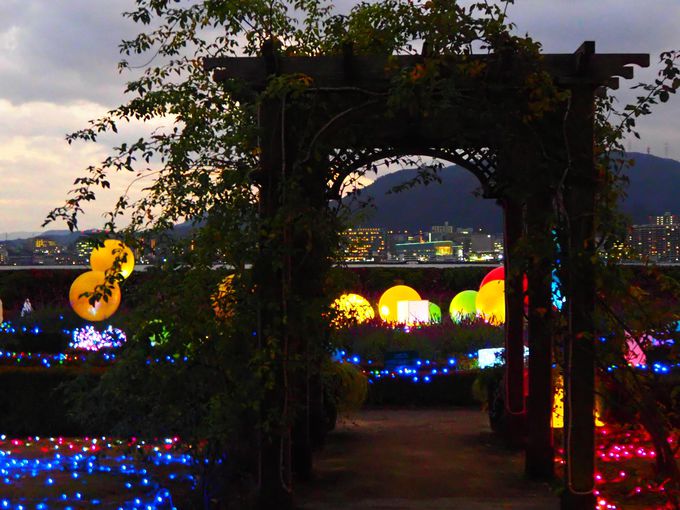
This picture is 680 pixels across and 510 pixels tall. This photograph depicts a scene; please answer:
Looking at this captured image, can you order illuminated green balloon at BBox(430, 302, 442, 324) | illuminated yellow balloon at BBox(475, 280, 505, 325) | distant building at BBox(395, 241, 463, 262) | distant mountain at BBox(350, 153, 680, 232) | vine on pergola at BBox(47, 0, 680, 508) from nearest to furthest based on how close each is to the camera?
vine on pergola at BBox(47, 0, 680, 508) → illuminated yellow balloon at BBox(475, 280, 505, 325) → illuminated green balloon at BBox(430, 302, 442, 324) → distant building at BBox(395, 241, 463, 262) → distant mountain at BBox(350, 153, 680, 232)

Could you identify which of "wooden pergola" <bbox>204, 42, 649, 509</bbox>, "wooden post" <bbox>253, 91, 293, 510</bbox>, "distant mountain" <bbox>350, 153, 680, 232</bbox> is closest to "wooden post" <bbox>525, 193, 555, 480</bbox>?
"wooden pergola" <bbox>204, 42, 649, 509</bbox>

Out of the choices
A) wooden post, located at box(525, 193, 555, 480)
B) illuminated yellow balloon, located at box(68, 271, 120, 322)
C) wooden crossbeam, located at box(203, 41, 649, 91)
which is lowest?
wooden post, located at box(525, 193, 555, 480)

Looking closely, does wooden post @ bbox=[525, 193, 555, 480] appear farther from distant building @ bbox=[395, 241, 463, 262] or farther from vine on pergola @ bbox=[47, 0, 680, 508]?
distant building @ bbox=[395, 241, 463, 262]

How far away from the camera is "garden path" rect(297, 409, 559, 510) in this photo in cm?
541

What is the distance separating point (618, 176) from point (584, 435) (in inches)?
58.1

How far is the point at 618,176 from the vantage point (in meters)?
4.89

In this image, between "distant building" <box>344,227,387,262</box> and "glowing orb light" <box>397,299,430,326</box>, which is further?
"glowing orb light" <box>397,299,430,326</box>

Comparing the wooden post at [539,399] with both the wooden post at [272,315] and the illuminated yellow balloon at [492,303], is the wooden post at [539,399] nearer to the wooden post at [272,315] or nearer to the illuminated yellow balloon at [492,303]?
the wooden post at [272,315]

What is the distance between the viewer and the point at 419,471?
6359 mm

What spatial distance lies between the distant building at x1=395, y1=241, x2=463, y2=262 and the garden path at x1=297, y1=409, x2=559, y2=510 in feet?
40.1

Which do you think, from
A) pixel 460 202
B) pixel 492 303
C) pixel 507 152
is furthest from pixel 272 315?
pixel 460 202

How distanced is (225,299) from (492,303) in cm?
876

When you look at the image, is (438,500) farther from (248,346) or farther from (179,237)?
(179,237)

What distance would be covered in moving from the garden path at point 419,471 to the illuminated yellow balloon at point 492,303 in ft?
14.4
